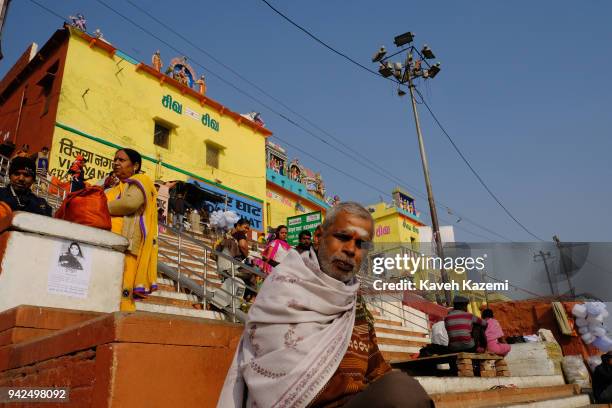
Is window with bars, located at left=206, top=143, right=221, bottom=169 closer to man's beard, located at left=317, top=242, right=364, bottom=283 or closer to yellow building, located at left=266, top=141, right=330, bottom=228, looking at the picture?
yellow building, located at left=266, top=141, right=330, bottom=228

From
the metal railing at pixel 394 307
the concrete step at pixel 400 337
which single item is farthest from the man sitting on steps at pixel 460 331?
the metal railing at pixel 394 307

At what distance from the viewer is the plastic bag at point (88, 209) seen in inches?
151

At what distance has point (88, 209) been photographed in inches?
152

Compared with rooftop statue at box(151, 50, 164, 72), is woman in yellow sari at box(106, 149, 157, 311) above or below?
below

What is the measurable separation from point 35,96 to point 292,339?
19472mm

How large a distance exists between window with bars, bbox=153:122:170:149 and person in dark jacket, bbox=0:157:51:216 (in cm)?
1549

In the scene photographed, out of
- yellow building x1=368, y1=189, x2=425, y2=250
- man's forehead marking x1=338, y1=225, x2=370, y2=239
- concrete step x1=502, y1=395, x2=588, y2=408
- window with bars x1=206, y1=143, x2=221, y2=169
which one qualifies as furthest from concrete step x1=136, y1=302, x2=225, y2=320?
yellow building x1=368, y1=189, x2=425, y2=250

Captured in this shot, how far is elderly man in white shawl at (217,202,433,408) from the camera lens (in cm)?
157

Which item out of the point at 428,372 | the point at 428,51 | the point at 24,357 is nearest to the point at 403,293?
the point at 428,372

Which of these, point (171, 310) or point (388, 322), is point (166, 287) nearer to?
point (171, 310)

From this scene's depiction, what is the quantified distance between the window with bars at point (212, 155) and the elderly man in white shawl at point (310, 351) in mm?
20023

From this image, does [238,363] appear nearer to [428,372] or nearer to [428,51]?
[428,372]

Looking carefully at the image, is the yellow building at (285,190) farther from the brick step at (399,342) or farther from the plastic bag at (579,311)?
the brick step at (399,342)

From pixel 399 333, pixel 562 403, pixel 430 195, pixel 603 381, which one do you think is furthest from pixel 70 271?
pixel 430 195
